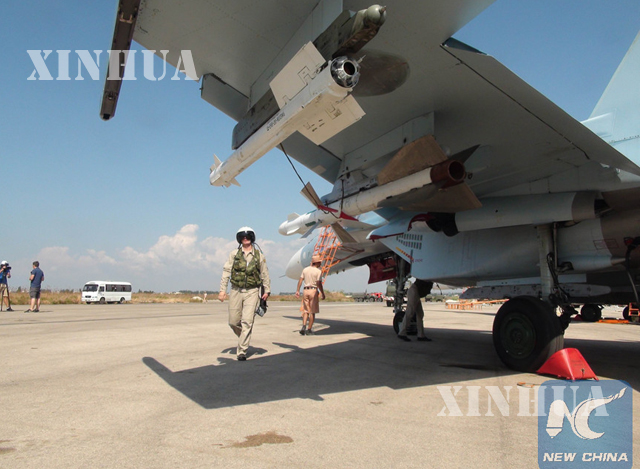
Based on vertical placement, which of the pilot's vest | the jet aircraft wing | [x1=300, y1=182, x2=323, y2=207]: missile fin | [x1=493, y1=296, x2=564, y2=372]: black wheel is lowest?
[x1=493, y1=296, x2=564, y2=372]: black wheel

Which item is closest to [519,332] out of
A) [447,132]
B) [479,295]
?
[479,295]

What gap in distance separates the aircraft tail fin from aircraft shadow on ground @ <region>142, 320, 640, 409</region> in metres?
3.03

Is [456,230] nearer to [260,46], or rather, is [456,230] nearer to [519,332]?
[519,332]

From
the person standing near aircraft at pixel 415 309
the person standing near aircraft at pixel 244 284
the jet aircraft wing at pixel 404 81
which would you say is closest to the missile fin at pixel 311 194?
the jet aircraft wing at pixel 404 81

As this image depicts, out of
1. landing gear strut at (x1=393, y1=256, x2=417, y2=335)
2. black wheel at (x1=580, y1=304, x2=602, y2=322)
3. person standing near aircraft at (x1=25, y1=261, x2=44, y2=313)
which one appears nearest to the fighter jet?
black wheel at (x1=580, y1=304, x2=602, y2=322)

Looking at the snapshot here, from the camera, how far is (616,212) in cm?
532

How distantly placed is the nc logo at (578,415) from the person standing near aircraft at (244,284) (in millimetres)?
3546

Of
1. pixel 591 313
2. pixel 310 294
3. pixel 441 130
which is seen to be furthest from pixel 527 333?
pixel 310 294

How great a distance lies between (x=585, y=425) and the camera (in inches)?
116

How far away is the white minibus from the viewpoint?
2975cm

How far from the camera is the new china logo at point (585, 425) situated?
240cm

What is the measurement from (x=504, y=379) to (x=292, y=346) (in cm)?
338

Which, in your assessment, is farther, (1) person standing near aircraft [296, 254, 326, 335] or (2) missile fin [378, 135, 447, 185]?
(1) person standing near aircraft [296, 254, 326, 335]

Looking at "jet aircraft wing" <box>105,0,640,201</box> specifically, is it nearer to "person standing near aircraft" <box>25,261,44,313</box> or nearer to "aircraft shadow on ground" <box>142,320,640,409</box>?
"aircraft shadow on ground" <box>142,320,640,409</box>
